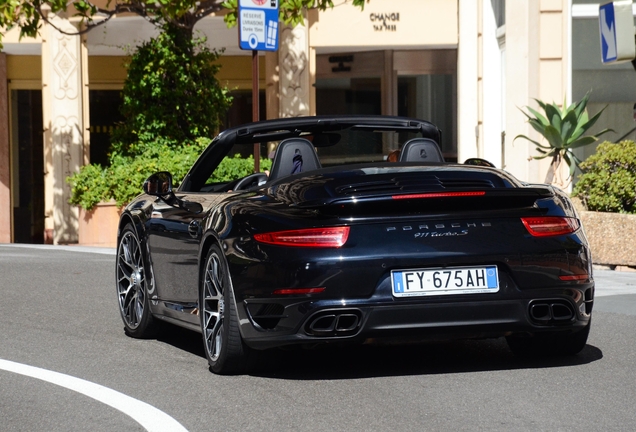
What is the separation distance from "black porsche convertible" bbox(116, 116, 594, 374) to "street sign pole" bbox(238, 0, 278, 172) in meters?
7.86

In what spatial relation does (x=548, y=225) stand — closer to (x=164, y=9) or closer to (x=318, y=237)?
(x=318, y=237)

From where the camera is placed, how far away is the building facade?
19938 mm

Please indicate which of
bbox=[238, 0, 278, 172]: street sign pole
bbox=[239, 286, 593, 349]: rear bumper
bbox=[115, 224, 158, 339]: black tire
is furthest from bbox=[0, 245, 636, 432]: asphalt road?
bbox=[238, 0, 278, 172]: street sign pole

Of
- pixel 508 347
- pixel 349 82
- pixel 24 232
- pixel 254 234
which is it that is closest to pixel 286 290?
pixel 254 234

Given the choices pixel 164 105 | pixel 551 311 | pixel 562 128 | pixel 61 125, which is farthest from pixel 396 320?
pixel 61 125

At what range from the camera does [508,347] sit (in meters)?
7.74

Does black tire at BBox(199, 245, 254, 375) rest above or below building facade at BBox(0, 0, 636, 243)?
below

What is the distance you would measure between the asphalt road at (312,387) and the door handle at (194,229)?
0.72 meters

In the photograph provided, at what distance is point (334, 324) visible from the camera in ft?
20.8

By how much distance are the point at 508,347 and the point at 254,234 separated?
6.70 feet

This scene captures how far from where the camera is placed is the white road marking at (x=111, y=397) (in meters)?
5.52

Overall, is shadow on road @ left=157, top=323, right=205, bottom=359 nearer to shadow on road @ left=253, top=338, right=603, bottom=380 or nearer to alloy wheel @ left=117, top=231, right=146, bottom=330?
alloy wheel @ left=117, top=231, right=146, bottom=330

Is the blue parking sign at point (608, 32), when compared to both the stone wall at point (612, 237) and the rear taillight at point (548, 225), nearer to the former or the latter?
the stone wall at point (612, 237)

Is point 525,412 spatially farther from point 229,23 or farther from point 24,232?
point 24,232
